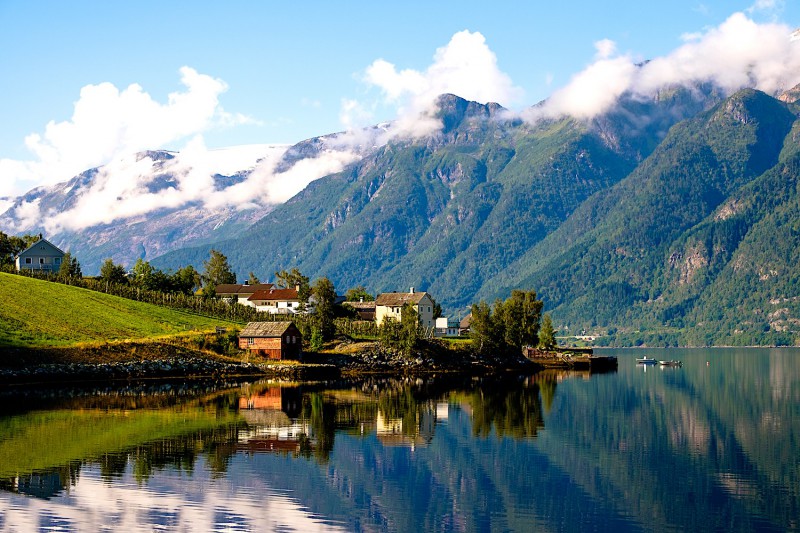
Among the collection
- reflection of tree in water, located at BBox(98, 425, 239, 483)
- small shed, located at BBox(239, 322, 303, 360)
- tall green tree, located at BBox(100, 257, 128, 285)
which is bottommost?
reflection of tree in water, located at BBox(98, 425, 239, 483)

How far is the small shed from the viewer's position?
145125 millimetres

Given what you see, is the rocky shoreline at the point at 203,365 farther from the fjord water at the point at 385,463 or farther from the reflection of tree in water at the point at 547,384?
the fjord water at the point at 385,463

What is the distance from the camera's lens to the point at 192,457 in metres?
63.6

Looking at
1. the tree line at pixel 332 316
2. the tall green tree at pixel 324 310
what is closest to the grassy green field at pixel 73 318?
the tree line at pixel 332 316

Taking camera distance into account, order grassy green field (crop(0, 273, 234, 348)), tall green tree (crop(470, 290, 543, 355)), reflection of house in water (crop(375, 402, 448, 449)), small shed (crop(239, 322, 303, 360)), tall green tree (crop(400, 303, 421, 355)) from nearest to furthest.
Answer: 1. reflection of house in water (crop(375, 402, 448, 449))
2. grassy green field (crop(0, 273, 234, 348))
3. small shed (crop(239, 322, 303, 360))
4. tall green tree (crop(400, 303, 421, 355))
5. tall green tree (crop(470, 290, 543, 355))

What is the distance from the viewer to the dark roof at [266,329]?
145750 millimetres

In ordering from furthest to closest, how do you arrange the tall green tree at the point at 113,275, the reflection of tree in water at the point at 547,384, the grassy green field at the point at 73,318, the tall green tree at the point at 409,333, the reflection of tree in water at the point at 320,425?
the tall green tree at the point at 113,275, the tall green tree at the point at 409,333, the grassy green field at the point at 73,318, the reflection of tree in water at the point at 547,384, the reflection of tree in water at the point at 320,425

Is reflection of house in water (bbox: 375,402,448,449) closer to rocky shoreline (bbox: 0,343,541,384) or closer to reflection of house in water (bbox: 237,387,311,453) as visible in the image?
→ reflection of house in water (bbox: 237,387,311,453)

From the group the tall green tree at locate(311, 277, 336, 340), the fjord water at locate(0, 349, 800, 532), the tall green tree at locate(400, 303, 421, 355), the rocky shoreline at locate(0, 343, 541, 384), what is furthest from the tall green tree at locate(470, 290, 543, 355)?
the fjord water at locate(0, 349, 800, 532)

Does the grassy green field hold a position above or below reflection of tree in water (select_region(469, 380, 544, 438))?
above

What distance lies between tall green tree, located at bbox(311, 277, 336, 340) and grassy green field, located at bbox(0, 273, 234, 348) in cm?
1440

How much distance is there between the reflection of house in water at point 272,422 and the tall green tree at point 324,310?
5083 cm

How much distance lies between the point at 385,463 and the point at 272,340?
82.3m

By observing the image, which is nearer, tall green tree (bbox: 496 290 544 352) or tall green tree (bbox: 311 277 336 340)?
tall green tree (bbox: 311 277 336 340)
